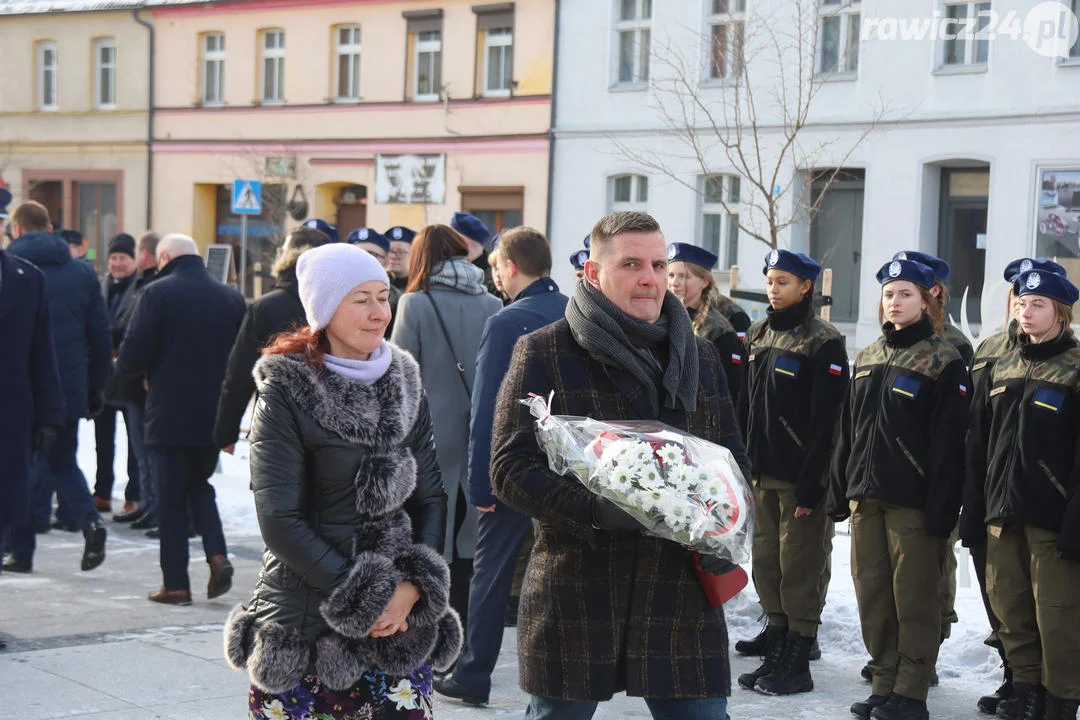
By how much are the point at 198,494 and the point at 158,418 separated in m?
0.52

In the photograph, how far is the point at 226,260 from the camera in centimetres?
2012

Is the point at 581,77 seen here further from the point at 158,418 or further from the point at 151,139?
the point at 158,418

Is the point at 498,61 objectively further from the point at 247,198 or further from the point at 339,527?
the point at 339,527

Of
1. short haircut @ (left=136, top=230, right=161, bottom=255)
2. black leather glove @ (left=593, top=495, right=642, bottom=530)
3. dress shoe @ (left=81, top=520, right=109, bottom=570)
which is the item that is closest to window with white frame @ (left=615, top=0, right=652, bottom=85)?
short haircut @ (left=136, top=230, right=161, bottom=255)

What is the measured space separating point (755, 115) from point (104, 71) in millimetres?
18946

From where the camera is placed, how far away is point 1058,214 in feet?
74.5

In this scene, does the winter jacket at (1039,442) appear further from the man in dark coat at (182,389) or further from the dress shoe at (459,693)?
the man in dark coat at (182,389)

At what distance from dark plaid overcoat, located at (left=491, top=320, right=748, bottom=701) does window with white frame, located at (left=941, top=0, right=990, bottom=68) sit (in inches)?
820

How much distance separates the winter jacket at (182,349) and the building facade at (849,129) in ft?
41.6

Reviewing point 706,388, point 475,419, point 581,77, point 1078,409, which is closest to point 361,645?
point 706,388

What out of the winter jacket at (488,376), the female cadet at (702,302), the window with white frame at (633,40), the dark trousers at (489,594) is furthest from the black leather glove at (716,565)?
the window with white frame at (633,40)

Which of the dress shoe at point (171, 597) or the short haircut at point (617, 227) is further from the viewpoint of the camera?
the dress shoe at point (171, 597)

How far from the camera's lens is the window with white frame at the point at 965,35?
923 inches

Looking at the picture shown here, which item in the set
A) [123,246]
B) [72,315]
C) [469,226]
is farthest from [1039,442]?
[123,246]
